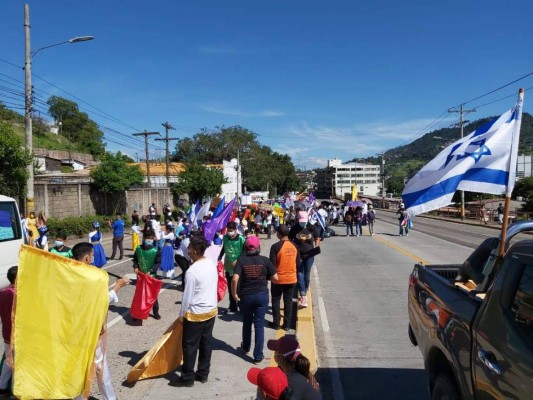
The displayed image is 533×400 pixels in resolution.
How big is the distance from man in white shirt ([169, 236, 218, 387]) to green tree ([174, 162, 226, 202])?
141ft

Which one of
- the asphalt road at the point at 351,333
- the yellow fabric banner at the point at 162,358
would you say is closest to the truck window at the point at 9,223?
the asphalt road at the point at 351,333

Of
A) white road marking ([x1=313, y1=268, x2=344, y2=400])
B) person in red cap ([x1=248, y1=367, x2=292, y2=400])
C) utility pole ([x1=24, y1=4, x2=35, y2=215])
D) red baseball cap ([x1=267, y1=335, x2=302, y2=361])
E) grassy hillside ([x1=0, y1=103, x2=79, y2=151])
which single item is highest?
grassy hillside ([x1=0, y1=103, x2=79, y2=151])

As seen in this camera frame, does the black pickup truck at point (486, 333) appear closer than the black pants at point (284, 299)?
Yes

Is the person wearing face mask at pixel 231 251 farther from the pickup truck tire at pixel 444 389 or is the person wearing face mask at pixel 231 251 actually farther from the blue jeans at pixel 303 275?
the pickup truck tire at pixel 444 389

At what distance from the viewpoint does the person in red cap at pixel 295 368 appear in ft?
10.5

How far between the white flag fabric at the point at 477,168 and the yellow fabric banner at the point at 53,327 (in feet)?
10.6

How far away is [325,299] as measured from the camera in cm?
977

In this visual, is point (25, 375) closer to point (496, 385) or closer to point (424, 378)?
point (496, 385)

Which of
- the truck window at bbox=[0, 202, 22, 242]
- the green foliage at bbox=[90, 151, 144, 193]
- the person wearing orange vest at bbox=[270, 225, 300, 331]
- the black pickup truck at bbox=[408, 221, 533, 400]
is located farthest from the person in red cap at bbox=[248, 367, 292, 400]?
the green foliage at bbox=[90, 151, 144, 193]

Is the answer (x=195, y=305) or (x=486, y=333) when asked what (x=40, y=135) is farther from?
(x=486, y=333)

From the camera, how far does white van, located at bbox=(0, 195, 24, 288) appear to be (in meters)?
9.60

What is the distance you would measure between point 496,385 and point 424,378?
2947 millimetres

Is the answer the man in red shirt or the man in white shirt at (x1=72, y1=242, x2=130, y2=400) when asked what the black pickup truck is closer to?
the man in white shirt at (x1=72, y1=242, x2=130, y2=400)

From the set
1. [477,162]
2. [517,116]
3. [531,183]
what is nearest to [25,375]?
[477,162]
